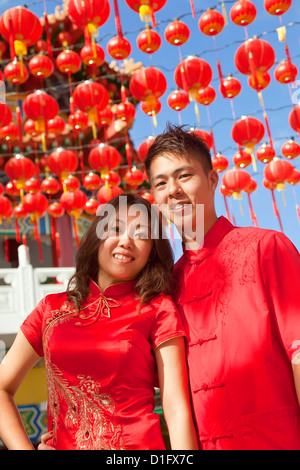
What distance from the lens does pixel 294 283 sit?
4.79ft

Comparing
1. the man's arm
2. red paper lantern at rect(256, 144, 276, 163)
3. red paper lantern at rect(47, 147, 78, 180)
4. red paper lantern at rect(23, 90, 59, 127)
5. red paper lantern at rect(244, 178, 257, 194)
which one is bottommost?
the man's arm

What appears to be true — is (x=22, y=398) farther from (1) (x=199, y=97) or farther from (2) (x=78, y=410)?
(2) (x=78, y=410)

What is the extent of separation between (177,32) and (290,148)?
2.27 m

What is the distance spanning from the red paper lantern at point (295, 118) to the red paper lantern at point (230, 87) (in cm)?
80

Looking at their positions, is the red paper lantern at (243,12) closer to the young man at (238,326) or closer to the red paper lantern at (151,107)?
the red paper lantern at (151,107)

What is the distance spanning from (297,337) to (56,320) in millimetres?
780

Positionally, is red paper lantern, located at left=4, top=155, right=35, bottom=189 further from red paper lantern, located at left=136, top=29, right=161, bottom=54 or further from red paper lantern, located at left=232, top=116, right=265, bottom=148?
red paper lantern, located at left=232, top=116, right=265, bottom=148

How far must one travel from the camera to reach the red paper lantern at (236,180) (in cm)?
679

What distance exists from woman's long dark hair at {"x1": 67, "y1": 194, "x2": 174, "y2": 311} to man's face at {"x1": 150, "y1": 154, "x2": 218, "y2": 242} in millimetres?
118

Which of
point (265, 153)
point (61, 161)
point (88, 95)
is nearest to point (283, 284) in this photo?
point (88, 95)

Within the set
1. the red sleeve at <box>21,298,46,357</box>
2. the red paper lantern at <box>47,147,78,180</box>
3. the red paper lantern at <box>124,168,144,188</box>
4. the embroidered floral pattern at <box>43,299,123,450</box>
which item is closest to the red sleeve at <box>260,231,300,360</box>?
the embroidered floral pattern at <box>43,299,123,450</box>

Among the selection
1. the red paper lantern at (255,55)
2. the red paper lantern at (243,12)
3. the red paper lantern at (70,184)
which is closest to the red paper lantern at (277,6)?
the red paper lantern at (243,12)

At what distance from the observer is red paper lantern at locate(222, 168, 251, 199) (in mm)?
6785

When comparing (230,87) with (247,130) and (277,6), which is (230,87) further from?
(277,6)
